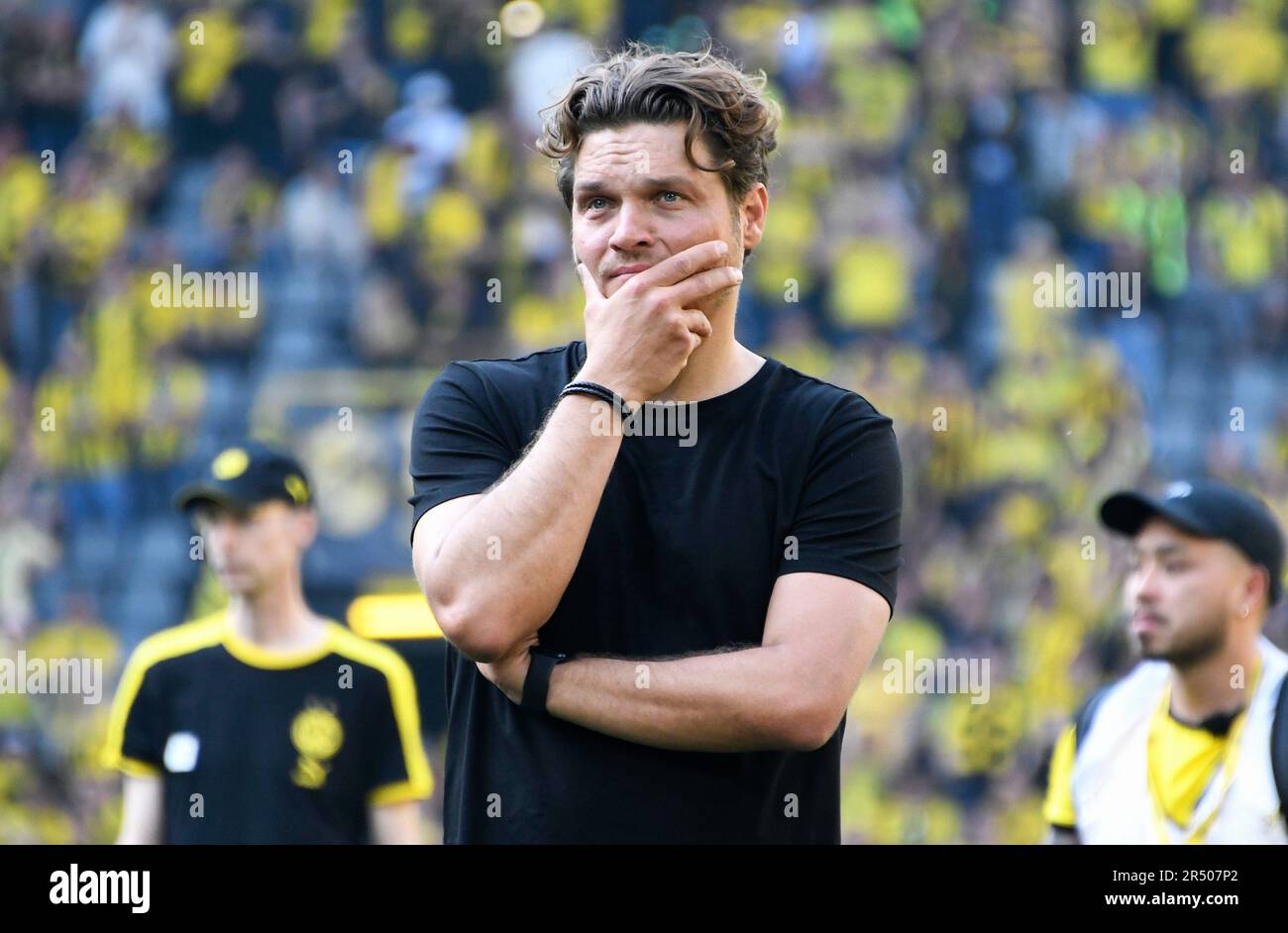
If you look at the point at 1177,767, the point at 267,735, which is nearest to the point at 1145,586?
the point at 1177,767

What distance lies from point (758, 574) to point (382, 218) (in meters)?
7.32

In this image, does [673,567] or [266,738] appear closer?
[673,567]

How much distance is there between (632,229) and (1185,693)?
258cm

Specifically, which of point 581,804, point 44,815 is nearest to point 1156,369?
point 44,815

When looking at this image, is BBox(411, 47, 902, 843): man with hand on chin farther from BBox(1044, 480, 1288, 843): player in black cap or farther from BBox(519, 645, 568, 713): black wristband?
BBox(1044, 480, 1288, 843): player in black cap

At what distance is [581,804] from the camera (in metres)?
2.29

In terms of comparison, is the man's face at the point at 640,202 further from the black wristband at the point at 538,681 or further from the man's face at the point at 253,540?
the man's face at the point at 253,540

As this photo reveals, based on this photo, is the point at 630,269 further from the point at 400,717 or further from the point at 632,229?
the point at 400,717

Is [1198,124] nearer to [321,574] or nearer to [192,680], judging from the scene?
[321,574]

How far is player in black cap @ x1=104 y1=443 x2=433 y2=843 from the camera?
4387mm

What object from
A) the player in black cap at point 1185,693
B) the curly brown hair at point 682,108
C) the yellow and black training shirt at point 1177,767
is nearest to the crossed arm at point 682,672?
the curly brown hair at point 682,108

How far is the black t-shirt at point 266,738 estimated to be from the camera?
4383 mm

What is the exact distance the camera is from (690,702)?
7.55 ft

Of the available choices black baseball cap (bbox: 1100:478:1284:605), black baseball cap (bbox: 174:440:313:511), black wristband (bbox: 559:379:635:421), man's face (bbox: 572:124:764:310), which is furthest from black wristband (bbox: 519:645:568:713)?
black baseball cap (bbox: 174:440:313:511)
